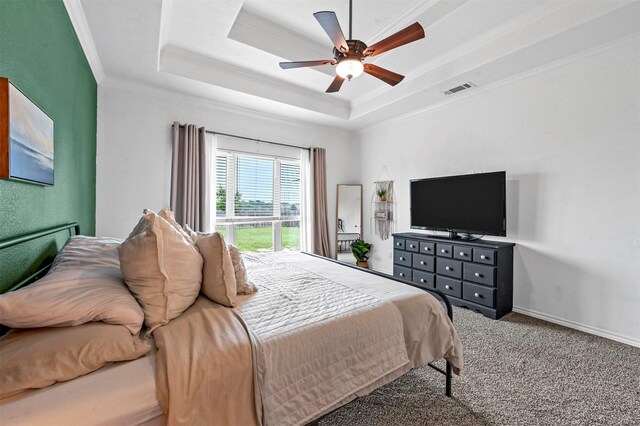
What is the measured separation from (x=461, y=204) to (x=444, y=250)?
0.64 metres

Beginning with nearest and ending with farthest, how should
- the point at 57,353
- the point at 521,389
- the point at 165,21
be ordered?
1. the point at 57,353
2. the point at 521,389
3. the point at 165,21

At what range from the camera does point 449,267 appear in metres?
3.41

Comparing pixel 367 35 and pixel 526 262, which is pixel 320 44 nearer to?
pixel 367 35

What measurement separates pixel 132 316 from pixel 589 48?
14.0 feet

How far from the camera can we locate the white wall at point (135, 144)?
→ 3271 mm

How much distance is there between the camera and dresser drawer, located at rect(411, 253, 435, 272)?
142 inches

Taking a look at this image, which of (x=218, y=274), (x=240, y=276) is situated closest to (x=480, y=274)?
(x=240, y=276)

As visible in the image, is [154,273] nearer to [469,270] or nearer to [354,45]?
[354,45]

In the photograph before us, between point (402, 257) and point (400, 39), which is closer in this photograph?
point (400, 39)

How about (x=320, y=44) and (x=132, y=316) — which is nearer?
(x=132, y=316)

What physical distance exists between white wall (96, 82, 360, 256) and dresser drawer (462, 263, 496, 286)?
12.3 feet

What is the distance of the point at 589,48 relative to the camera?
2.65 meters

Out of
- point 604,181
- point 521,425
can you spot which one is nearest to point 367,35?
point 604,181

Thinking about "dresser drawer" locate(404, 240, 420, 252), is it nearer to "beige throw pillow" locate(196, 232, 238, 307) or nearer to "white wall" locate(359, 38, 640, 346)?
"white wall" locate(359, 38, 640, 346)
